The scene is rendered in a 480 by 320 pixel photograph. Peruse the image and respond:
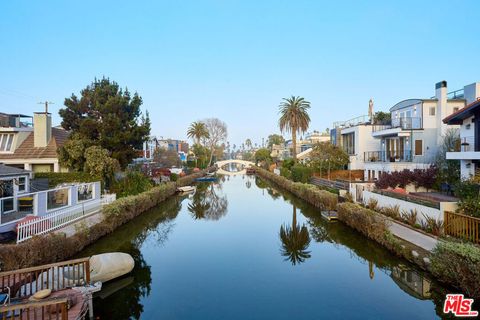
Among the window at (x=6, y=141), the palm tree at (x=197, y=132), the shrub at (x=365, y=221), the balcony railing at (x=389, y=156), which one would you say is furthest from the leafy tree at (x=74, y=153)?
the palm tree at (x=197, y=132)

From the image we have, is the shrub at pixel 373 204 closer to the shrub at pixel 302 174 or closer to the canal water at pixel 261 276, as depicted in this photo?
the canal water at pixel 261 276

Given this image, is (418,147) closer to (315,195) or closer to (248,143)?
(315,195)

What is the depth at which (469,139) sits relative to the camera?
63.1 ft

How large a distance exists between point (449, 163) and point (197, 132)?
213 feet

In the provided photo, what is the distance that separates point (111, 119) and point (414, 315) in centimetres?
2462

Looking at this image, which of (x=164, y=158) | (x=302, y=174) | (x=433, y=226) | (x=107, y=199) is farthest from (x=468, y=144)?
(x=164, y=158)

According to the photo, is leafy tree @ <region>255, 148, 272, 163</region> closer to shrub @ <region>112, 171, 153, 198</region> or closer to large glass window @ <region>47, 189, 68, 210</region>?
shrub @ <region>112, 171, 153, 198</region>

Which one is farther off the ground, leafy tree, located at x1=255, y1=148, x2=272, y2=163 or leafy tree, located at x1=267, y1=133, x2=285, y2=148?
leafy tree, located at x1=267, y1=133, x2=285, y2=148

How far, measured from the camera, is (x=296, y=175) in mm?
41719

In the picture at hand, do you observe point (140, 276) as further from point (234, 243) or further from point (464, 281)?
point (464, 281)

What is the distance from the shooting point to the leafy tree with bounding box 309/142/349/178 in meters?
37.2

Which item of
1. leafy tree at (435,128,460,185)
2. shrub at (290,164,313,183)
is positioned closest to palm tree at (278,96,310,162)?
shrub at (290,164,313,183)

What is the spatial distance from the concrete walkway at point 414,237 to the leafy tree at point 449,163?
679cm

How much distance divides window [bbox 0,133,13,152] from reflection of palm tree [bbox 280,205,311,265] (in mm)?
24056
